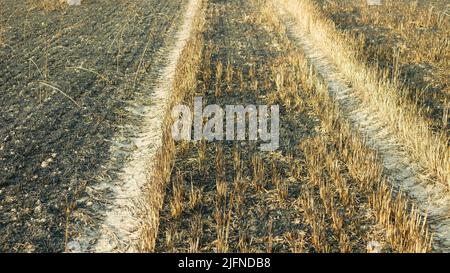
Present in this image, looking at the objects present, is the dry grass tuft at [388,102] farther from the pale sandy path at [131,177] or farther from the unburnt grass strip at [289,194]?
the pale sandy path at [131,177]

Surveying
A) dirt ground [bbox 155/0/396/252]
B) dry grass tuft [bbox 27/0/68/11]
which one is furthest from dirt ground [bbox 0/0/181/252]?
dirt ground [bbox 155/0/396/252]

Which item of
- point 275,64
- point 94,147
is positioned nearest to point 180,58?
point 275,64

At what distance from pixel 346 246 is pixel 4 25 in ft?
39.5

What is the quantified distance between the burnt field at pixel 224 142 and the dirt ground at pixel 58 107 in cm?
3

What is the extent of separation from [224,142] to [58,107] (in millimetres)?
3005

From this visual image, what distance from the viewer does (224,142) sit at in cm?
712

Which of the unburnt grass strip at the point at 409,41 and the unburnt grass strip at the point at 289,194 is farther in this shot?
the unburnt grass strip at the point at 409,41

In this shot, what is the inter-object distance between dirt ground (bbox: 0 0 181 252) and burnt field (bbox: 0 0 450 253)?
27 mm

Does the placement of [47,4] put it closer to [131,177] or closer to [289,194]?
[131,177]

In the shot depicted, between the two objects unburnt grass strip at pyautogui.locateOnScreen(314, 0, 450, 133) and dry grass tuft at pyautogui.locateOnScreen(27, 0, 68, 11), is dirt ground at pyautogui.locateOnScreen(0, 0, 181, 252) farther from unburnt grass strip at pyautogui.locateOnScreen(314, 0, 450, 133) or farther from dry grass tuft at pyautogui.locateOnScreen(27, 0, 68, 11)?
unburnt grass strip at pyautogui.locateOnScreen(314, 0, 450, 133)

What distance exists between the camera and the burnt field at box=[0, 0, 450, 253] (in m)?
5.02

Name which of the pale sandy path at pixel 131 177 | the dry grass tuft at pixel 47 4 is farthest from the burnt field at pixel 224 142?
the dry grass tuft at pixel 47 4

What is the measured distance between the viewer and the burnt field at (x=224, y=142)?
502 cm
